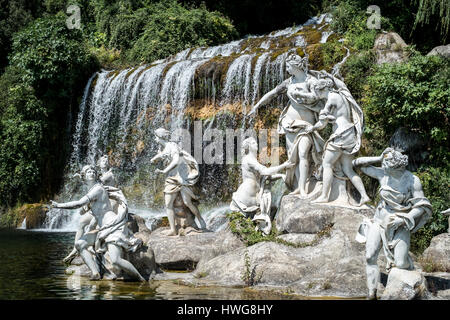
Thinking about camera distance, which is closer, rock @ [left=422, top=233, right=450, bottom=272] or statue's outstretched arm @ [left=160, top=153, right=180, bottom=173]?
rock @ [left=422, top=233, right=450, bottom=272]

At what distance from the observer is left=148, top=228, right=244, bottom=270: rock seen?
32.7 feet

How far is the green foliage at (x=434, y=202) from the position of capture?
1190 cm

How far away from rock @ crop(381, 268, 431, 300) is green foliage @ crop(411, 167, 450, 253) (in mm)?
4796

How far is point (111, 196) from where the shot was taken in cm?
936

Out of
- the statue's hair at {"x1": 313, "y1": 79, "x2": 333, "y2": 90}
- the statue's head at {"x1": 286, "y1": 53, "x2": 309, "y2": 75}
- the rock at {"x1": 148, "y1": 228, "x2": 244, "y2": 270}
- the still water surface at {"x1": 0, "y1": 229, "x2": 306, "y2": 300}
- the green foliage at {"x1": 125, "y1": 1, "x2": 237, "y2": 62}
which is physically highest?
the green foliage at {"x1": 125, "y1": 1, "x2": 237, "y2": 62}

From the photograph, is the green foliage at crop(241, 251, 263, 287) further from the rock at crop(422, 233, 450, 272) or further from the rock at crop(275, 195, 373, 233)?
the rock at crop(422, 233, 450, 272)

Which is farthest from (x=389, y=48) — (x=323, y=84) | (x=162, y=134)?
(x=162, y=134)

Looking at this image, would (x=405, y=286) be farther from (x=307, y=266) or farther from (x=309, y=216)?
(x=309, y=216)

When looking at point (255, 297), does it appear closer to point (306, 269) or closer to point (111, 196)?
point (306, 269)

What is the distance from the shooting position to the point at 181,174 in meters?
11.0

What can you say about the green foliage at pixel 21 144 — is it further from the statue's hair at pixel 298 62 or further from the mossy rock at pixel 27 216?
the statue's hair at pixel 298 62

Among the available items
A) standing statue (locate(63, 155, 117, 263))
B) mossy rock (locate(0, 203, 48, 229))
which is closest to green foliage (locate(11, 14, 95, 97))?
mossy rock (locate(0, 203, 48, 229))

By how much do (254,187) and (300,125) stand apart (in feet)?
4.75
